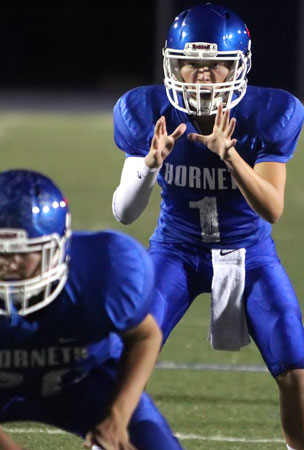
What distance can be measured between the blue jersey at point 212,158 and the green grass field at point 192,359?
78 cm

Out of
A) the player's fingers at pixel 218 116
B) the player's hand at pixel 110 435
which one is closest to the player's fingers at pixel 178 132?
the player's fingers at pixel 218 116

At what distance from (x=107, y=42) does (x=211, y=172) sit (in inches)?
574

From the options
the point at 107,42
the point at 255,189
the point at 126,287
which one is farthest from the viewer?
the point at 107,42

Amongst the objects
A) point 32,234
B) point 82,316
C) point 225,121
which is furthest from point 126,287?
point 225,121

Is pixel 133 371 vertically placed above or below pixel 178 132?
below

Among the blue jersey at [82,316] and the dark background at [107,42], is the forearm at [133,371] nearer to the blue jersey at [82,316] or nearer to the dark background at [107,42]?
the blue jersey at [82,316]

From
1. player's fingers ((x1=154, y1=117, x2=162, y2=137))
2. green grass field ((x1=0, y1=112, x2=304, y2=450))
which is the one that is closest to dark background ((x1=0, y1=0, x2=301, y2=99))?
green grass field ((x1=0, y1=112, x2=304, y2=450))

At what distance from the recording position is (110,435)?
297 cm

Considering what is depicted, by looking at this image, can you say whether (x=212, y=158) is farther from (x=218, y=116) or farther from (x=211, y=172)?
(x=218, y=116)

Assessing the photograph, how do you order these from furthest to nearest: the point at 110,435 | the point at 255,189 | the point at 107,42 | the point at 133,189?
1. the point at 107,42
2. the point at 133,189
3. the point at 255,189
4. the point at 110,435

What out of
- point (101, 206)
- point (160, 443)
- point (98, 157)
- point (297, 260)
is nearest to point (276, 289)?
point (160, 443)

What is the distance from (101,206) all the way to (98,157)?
2035mm

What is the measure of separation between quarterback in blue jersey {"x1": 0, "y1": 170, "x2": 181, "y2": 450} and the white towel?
0.73 m

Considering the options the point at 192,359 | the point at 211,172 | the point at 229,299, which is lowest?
the point at 192,359
